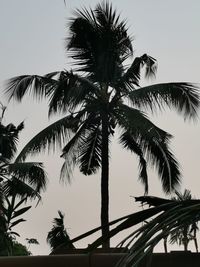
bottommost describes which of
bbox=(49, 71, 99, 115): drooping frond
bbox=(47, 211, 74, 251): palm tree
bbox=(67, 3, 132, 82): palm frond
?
bbox=(47, 211, 74, 251): palm tree

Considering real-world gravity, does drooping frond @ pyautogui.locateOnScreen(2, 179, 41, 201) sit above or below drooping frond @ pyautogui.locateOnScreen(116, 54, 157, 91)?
below

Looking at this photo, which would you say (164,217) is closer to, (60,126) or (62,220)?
(60,126)

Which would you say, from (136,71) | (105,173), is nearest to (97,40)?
(136,71)

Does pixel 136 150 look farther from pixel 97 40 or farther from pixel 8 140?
pixel 8 140

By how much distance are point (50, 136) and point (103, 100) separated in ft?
6.39

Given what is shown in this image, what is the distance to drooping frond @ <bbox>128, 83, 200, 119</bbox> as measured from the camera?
1534cm

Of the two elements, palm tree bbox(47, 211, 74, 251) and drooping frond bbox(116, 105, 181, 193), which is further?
palm tree bbox(47, 211, 74, 251)

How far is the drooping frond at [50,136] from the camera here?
15594 millimetres

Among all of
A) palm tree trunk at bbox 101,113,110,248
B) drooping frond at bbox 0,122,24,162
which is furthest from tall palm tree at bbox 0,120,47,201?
palm tree trunk at bbox 101,113,110,248

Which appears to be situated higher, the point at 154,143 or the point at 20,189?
the point at 154,143

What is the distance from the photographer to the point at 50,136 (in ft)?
52.0

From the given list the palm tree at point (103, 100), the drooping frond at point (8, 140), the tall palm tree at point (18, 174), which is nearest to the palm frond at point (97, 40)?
the palm tree at point (103, 100)

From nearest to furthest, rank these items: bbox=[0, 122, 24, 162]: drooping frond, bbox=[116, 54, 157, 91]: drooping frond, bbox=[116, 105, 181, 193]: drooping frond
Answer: bbox=[116, 105, 181, 193]: drooping frond, bbox=[116, 54, 157, 91]: drooping frond, bbox=[0, 122, 24, 162]: drooping frond

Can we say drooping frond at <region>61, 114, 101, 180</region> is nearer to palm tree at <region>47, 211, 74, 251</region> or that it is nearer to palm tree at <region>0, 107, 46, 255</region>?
palm tree at <region>0, 107, 46, 255</region>
